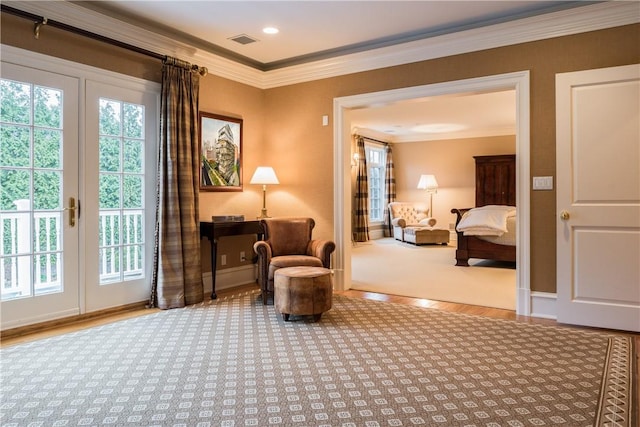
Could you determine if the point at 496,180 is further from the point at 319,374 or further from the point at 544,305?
the point at 319,374

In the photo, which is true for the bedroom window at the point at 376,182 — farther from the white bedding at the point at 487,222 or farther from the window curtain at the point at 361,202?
the white bedding at the point at 487,222

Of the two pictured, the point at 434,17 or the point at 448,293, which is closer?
the point at 434,17

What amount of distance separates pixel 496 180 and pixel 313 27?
6.73m

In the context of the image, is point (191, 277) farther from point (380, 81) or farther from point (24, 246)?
point (380, 81)

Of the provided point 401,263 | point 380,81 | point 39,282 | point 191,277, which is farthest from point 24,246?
point 401,263

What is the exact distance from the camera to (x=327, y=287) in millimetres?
3680

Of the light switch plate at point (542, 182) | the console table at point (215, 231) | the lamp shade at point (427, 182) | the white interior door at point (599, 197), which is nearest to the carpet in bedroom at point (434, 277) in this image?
the white interior door at point (599, 197)

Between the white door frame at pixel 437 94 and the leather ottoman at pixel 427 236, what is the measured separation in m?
4.48

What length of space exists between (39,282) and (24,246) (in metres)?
0.32

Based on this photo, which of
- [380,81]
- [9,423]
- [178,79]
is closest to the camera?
[9,423]

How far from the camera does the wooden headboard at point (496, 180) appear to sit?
932 cm

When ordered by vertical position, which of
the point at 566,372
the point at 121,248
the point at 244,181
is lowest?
the point at 566,372

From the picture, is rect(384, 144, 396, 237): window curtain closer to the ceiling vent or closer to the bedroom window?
the bedroom window

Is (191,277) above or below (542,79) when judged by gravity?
below
